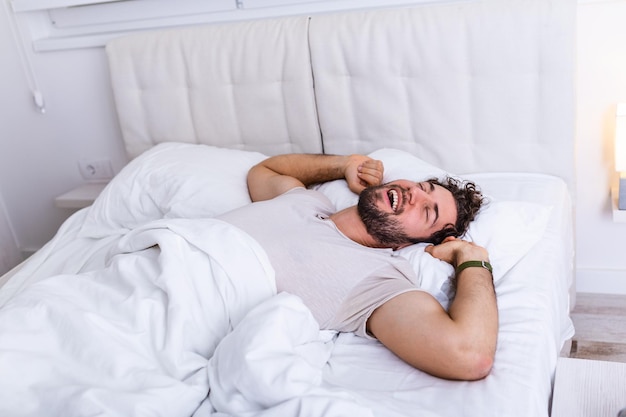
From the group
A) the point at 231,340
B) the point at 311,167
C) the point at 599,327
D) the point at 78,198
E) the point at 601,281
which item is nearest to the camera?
the point at 231,340

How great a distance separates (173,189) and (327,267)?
769 millimetres

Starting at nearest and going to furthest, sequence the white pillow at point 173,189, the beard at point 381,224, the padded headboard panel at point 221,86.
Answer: the beard at point 381,224 < the white pillow at point 173,189 < the padded headboard panel at point 221,86

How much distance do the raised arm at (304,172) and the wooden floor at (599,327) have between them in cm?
93

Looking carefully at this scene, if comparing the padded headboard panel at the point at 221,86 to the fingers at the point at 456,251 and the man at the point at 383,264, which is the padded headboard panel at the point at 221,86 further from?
the fingers at the point at 456,251

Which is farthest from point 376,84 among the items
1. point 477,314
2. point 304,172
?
point 477,314

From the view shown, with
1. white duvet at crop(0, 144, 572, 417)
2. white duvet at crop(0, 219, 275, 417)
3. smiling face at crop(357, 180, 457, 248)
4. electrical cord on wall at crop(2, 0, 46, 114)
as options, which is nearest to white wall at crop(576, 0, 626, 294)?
white duvet at crop(0, 144, 572, 417)

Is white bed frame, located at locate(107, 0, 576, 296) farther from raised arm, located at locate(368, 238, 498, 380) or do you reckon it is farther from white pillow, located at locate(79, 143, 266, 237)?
raised arm, located at locate(368, 238, 498, 380)

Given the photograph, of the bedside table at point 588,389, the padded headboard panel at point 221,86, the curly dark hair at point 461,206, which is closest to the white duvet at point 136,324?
the curly dark hair at point 461,206

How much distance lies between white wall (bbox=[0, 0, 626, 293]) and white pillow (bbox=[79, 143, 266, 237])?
2.24 ft

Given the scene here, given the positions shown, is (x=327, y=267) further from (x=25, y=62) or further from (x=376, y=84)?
(x=25, y=62)

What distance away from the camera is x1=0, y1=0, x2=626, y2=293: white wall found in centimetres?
188

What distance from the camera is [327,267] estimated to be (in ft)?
4.59

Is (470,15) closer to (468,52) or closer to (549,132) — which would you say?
(468,52)

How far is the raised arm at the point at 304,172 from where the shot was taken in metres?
1.84
